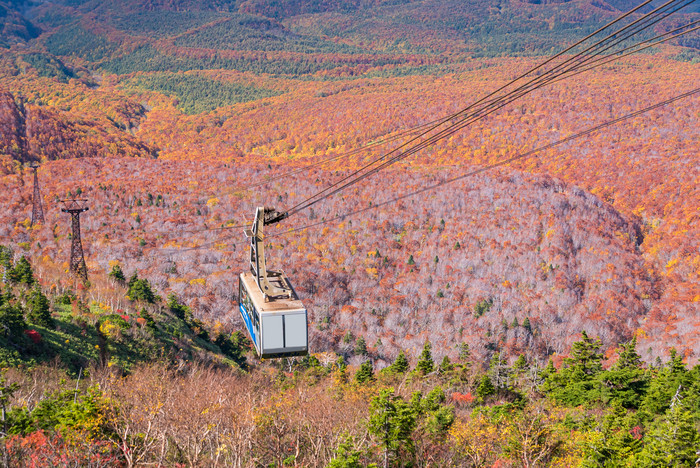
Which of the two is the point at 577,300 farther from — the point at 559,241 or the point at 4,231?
the point at 4,231

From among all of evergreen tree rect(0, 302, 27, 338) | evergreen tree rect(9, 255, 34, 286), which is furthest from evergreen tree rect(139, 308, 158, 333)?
evergreen tree rect(0, 302, 27, 338)

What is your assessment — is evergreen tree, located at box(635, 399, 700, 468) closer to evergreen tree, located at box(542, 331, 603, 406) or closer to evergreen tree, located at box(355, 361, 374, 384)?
evergreen tree, located at box(542, 331, 603, 406)

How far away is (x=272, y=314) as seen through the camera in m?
16.9

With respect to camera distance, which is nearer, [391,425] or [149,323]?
[391,425]

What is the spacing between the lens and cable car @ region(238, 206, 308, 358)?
16984 millimetres

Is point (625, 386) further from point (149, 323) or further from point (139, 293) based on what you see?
point (139, 293)

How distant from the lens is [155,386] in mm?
27688

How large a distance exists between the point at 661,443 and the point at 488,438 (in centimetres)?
826

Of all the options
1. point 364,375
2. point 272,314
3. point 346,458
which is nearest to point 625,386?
point 364,375

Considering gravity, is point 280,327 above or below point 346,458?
above

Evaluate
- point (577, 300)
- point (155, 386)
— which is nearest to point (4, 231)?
point (155, 386)

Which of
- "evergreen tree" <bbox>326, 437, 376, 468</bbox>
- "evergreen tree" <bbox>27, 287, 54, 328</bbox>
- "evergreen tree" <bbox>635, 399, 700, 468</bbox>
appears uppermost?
"evergreen tree" <bbox>27, 287, 54, 328</bbox>

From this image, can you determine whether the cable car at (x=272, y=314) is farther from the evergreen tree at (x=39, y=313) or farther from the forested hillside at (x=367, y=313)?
the evergreen tree at (x=39, y=313)

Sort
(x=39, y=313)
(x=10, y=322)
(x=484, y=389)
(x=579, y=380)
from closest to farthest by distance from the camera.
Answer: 1. (x=10, y=322)
2. (x=39, y=313)
3. (x=484, y=389)
4. (x=579, y=380)
